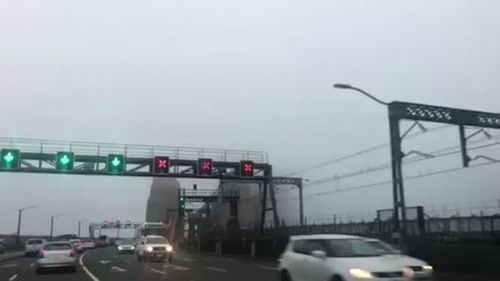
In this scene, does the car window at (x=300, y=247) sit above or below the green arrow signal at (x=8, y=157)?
below

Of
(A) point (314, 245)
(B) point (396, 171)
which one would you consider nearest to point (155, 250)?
(B) point (396, 171)

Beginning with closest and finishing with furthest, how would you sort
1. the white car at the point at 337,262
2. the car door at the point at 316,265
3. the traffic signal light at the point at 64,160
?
the white car at the point at 337,262, the car door at the point at 316,265, the traffic signal light at the point at 64,160

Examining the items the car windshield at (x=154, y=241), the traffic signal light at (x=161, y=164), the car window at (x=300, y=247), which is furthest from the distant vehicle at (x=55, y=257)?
the car window at (x=300, y=247)

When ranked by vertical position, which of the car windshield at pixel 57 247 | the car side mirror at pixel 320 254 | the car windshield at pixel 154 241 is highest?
the car windshield at pixel 154 241

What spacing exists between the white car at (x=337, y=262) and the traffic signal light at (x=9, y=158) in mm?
30769

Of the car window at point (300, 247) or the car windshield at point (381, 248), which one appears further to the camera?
the car window at point (300, 247)

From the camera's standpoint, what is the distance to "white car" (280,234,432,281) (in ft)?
42.5

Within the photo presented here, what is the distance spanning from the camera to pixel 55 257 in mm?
30359

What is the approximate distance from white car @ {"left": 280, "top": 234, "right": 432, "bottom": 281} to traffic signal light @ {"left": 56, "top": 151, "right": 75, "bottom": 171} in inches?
1232

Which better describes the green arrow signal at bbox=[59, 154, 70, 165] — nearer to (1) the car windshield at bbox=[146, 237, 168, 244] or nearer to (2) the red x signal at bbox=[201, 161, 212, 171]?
(1) the car windshield at bbox=[146, 237, 168, 244]

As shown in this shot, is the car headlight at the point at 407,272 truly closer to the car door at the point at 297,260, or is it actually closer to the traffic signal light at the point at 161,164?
the car door at the point at 297,260

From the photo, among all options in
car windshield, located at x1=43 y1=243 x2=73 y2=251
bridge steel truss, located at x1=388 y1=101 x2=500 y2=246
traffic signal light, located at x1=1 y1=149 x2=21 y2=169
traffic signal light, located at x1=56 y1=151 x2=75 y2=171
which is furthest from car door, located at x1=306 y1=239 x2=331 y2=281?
traffic signal light, located at x1=56 y1=151 x2=75 y2=171

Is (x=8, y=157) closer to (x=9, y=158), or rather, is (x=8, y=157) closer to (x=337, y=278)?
(x=9, y=158)

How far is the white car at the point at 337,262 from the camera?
13.0m
